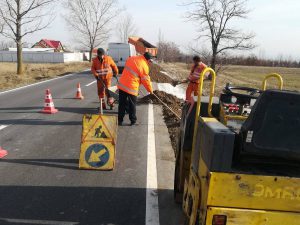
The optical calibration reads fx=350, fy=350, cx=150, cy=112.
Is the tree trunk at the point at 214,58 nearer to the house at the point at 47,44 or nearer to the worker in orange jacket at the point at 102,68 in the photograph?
the worker in orange jacket at the point at 102,68

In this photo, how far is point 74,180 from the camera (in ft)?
17.2

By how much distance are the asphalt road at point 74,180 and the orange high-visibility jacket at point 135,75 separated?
3.42 feet

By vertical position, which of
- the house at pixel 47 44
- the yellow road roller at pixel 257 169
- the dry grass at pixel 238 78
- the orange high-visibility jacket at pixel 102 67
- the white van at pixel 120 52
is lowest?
the dry grass at pixel 238 78

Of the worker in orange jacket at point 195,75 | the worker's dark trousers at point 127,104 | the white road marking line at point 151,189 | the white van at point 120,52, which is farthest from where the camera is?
the white van at point 120,52

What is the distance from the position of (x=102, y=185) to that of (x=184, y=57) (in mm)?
71356

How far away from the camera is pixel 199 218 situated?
299cm

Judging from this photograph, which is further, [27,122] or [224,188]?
[27,122]

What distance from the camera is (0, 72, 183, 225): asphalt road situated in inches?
165

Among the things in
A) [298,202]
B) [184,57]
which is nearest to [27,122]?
[298,202]

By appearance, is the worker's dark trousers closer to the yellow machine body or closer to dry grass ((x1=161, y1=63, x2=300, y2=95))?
the yellow machine body

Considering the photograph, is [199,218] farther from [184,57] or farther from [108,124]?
[184,57]

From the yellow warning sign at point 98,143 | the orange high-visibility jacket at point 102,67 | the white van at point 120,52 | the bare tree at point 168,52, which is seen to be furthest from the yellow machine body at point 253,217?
the bare tree at point 168,52

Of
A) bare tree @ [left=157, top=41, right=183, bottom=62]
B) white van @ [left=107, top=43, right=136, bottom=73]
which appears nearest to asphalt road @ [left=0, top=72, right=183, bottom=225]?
white van @ [left=107, top=43, right=136, bottom=73]

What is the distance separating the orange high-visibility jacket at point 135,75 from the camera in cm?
776
